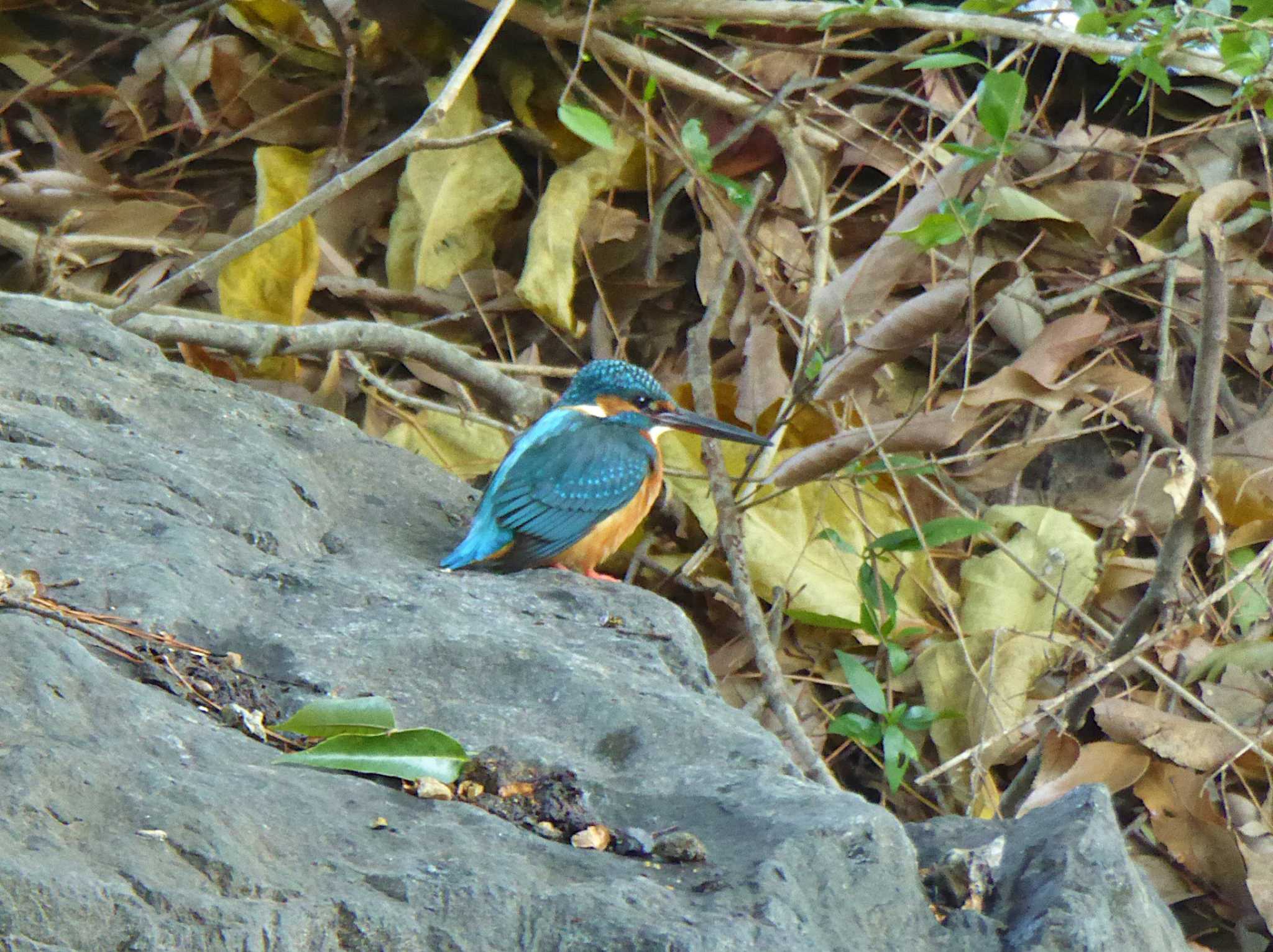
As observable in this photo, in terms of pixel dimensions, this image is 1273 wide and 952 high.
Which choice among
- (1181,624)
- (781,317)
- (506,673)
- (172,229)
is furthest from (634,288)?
(506,673)

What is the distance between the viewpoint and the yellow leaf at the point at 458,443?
4184mm

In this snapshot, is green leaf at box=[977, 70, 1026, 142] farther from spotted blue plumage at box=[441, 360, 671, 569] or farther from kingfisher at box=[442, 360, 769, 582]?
spotted blue plumage at box=[441, 360, 671, 569]

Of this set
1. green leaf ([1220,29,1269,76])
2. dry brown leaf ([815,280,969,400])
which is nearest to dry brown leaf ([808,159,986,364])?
dry brown leaf ([815,280,969,400])

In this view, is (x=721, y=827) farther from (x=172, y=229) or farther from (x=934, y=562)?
(x=172, y=229)

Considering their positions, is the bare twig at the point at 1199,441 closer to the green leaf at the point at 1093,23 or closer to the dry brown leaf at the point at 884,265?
the green leaf at the point at 1093,23

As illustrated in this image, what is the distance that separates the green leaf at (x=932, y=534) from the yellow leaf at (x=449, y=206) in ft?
5.40

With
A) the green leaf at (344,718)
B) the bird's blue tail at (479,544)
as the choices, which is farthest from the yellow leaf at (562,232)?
the green leaf at (344,718)

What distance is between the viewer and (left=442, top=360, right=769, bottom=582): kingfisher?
325 cm

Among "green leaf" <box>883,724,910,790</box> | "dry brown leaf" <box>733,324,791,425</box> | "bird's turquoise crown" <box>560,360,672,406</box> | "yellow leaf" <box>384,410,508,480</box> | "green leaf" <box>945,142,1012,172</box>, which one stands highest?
"green leaf" <box>945,142,1012,172</box>

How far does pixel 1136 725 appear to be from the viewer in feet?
11.7

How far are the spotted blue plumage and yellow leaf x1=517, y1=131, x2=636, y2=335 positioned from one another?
0.68 meters

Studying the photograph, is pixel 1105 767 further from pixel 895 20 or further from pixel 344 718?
pixel 344 718

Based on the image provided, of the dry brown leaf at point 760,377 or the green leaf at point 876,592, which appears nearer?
the green leaf at point 876,592

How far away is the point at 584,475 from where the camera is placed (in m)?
3.46
